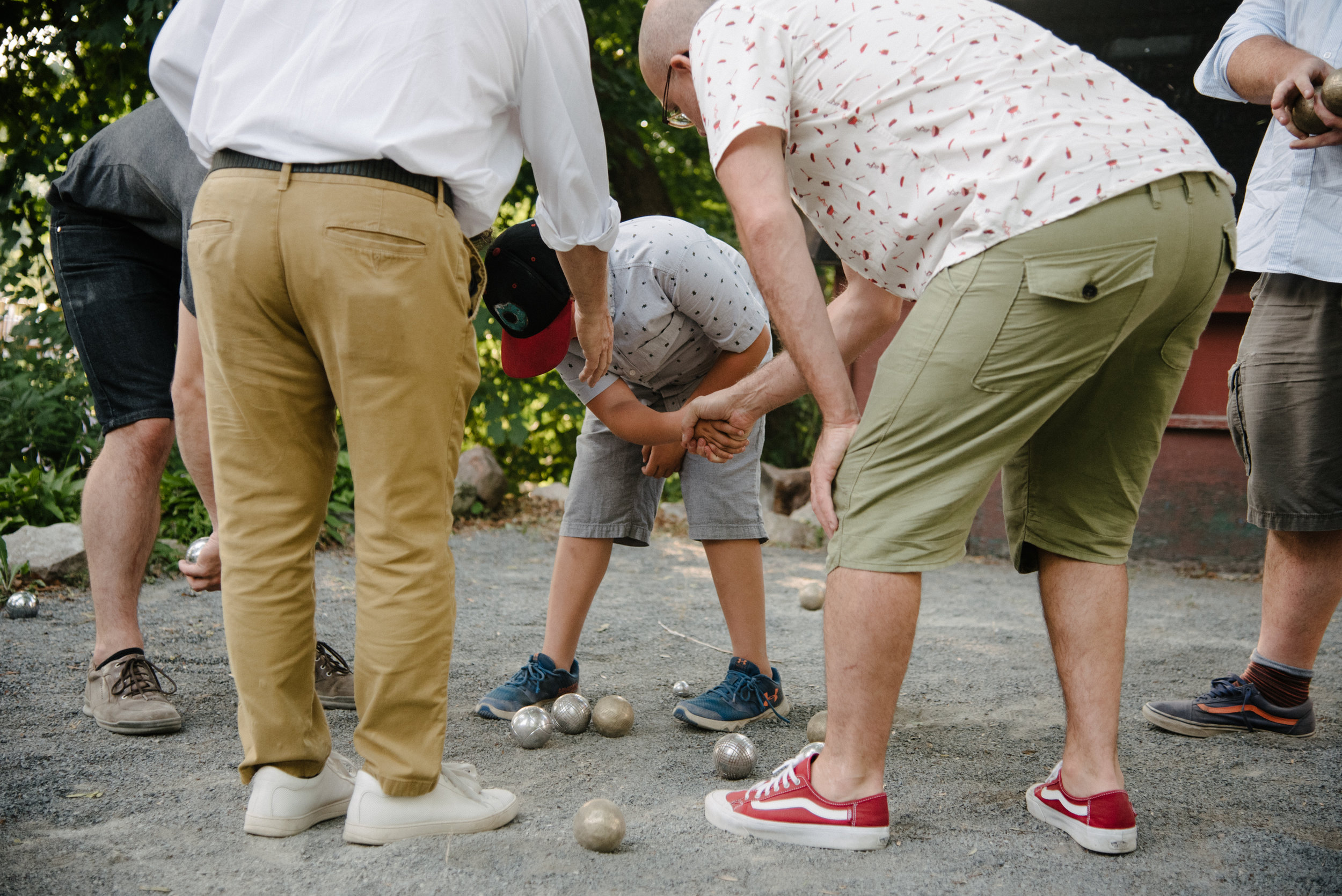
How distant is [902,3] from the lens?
74.3 inches

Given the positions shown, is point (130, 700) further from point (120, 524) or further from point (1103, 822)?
point (1103, 822)

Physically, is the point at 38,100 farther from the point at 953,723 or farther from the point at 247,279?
the point at 953,723

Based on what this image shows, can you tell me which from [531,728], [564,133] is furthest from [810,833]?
[564,133]

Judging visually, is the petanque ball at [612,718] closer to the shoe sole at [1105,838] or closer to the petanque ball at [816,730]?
the petanque ball at [816,730]

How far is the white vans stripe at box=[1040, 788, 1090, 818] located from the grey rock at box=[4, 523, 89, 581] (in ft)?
13.5

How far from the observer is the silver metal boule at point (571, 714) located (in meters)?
2.67

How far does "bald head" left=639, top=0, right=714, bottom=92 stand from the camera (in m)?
2.21

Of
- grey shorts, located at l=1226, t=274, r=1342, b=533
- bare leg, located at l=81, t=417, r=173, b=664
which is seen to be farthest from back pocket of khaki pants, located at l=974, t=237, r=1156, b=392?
bare leg, located at l=81, t=417, r=173, b=664

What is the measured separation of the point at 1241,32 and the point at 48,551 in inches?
198

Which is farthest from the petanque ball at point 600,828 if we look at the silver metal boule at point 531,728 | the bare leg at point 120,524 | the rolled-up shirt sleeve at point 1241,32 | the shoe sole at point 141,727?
the rolled-up shirt sleeve at point 1241,32

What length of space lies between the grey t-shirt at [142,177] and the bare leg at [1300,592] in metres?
3.05

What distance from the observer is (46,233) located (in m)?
6.20

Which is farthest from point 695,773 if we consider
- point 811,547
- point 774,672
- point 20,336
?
point 20,336

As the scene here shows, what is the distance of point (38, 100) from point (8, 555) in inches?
124
